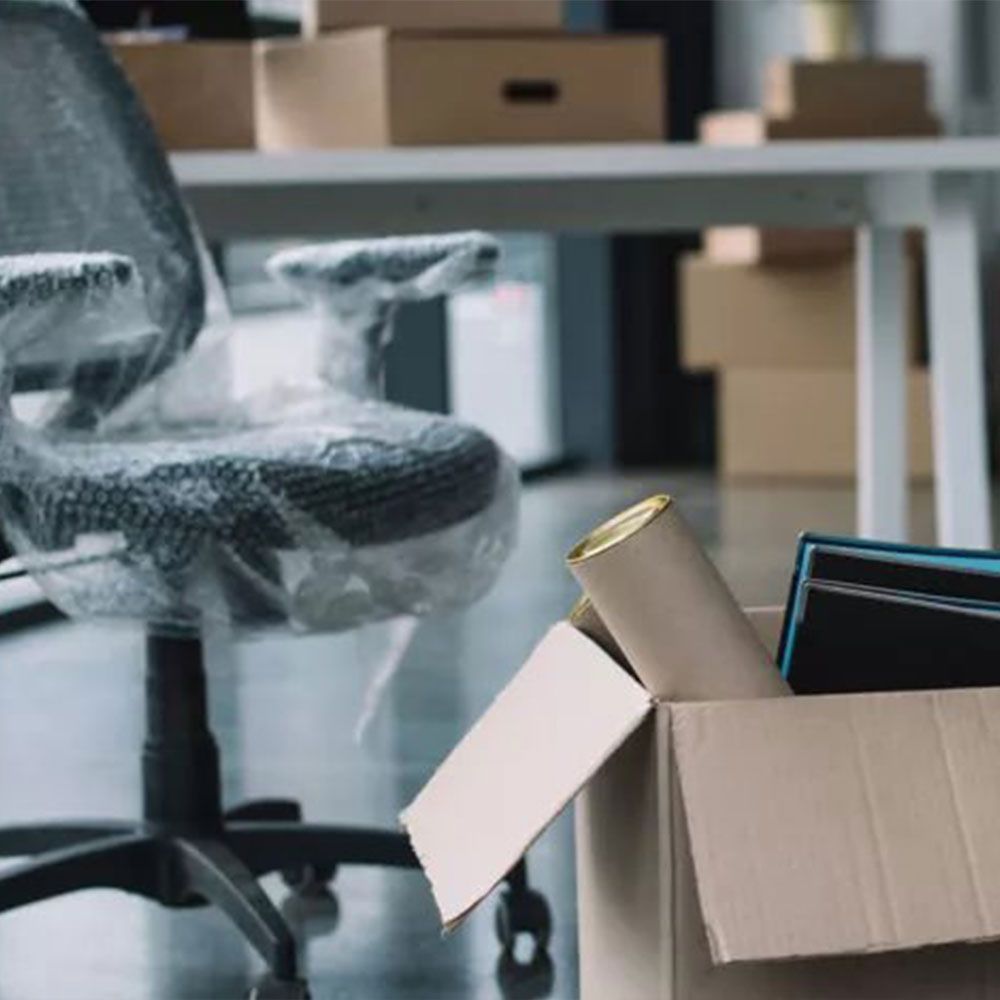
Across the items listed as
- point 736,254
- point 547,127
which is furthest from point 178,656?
point 736,254

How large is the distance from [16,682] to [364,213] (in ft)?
3.50

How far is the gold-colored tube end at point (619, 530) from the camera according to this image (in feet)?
4.42

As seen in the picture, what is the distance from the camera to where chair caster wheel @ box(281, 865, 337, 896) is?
2.45 meters

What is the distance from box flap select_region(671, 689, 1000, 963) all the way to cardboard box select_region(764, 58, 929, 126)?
3.86 m

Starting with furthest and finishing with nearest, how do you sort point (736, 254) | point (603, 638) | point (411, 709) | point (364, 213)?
point (736, 254) → point (411, 709) → point (364, 213) → point (603, 638)

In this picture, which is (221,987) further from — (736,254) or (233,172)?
(736,254)

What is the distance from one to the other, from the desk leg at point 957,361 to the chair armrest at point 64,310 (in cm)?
112

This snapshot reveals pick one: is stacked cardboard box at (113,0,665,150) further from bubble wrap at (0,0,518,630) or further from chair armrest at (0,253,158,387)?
chair armrest at (0,253,158,387)

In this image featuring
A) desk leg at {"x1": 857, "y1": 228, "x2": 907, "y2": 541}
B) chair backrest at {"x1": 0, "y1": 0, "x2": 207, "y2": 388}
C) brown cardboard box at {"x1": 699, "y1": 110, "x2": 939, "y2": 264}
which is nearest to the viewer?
chair backrest at {"x1": 0, "y1": 0, "x2": 207, "y2": 388}

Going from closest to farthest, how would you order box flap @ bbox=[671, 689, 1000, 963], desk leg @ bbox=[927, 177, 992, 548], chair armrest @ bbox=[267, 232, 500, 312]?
box flap @ bbox=[671, 689, 1000, 963] → chair armrest @ bbox=[267, 232, 500, 312] → desk leg @ bbox=[927, 177, 992, 548]

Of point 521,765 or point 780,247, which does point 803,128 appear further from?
point 521,765

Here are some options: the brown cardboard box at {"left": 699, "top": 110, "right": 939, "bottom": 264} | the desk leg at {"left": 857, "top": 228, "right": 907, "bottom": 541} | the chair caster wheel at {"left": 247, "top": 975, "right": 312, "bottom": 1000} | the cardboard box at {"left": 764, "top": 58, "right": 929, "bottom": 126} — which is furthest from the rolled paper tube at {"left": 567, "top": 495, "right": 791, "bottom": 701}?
the cardboard box at {"left": 764, "top": 58, "right": 929, "bottom": 126}

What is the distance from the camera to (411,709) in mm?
3369

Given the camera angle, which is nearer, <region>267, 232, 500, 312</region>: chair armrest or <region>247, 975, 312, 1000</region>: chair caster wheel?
<region>247, 975, 312, 1000</region>: chair caster wheel
